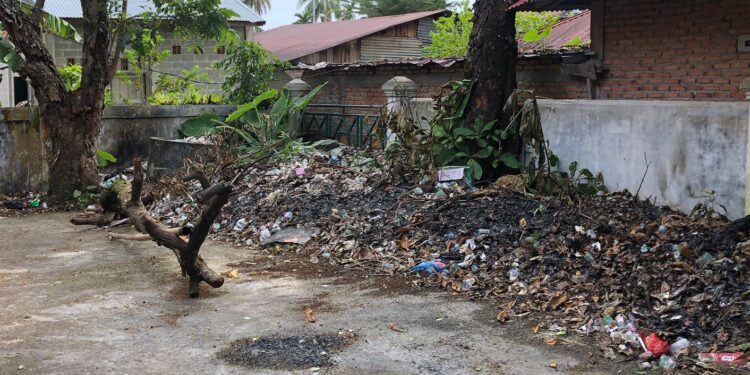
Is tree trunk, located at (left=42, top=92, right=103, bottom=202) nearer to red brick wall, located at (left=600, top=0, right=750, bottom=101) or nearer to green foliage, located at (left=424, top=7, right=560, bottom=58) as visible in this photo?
red brick wall, located at (left=600, top=0, right=750, bottom=101)

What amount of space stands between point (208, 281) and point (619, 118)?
476cm

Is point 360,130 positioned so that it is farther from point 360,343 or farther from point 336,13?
point 336,13

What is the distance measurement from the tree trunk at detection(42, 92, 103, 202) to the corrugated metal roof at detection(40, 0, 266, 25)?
23.7ft

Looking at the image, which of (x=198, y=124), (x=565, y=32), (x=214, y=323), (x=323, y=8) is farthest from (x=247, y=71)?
(x=323, y=8)

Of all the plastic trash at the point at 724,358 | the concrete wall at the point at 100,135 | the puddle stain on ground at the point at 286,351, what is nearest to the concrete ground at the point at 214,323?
the puddle stain on ground at the point at 286,351

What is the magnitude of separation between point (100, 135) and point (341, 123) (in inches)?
177

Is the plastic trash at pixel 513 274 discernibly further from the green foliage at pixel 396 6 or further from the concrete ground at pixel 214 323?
the green foliage at pixel 396 6

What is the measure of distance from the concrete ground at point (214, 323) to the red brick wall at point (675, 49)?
537cm

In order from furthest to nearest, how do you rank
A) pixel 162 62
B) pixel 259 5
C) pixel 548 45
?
pixel 259 5
pixel 162 62
pixel 548 45

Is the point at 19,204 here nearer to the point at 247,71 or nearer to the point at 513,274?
the point at 247,71

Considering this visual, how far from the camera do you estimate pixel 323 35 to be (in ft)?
83.8

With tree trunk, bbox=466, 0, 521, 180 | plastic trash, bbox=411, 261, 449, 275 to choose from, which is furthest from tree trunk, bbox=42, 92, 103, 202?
plastic trash, bbox=411, 261, 449, 275

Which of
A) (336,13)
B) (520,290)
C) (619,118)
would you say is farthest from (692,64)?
(336,13)

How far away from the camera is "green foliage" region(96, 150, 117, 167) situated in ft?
44.6
